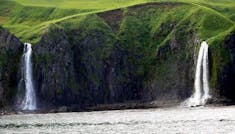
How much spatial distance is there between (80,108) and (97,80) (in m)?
11.6

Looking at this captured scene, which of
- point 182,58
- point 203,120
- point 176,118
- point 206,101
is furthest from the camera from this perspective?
point 182,58

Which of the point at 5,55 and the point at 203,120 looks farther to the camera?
the point at 5,55

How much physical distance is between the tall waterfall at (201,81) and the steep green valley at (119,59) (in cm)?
142

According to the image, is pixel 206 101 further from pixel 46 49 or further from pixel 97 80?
pixel 46 49

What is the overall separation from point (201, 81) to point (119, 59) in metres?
23.3

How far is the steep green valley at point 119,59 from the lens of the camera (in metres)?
169

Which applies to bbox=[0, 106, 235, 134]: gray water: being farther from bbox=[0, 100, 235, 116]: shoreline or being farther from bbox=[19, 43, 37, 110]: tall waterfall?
bbox=[19, 43, 37, 110]: tall waterfall

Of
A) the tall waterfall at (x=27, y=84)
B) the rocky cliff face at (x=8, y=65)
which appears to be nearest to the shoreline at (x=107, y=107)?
the tall waterfall at (x=27, y=84)

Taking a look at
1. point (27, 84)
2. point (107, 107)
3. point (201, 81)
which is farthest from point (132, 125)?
point (201, 81)

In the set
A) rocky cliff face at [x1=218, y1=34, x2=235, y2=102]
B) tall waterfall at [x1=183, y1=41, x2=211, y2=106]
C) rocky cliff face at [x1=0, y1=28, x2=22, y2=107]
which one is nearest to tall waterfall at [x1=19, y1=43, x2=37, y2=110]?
rocky cliff face at [x1=0, y1=28, x2=22, y2=107]

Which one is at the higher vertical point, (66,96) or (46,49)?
(46,49)

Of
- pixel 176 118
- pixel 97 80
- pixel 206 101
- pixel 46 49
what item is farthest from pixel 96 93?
pixel 176 118

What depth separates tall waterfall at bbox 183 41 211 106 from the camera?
552ft

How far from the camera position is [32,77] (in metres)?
169
